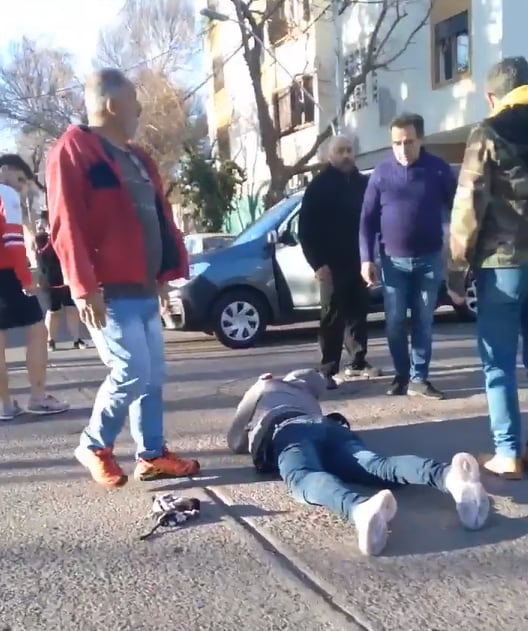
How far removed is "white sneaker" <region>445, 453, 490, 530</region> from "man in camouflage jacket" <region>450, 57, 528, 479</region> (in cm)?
73

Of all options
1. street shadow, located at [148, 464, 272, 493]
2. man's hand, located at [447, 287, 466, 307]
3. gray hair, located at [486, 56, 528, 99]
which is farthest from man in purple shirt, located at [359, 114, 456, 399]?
man's hand, located at [447, 287, 466, 307]

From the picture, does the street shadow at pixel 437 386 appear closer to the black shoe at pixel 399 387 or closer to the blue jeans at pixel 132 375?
the black shoe at pixel 399 387

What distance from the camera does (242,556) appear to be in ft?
12.6

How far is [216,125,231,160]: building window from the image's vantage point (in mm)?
42156

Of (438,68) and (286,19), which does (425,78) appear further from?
(286,19)

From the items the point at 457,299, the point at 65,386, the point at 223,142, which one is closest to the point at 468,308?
the point at 457,299

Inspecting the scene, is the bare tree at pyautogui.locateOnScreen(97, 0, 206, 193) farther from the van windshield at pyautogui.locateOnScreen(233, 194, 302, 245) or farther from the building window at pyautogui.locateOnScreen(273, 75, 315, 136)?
the van windshield at pyautogui.locateOnScreen(233, 194, 302, 245)

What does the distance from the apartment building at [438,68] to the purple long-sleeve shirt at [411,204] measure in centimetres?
1586

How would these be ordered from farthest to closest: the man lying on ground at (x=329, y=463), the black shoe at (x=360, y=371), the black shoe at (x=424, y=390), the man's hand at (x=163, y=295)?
1. the black shoe at (x=360, y=371)
2. the black shoe at (x=424, y=390)
3. the man's hand at (x=163, y=295)
4. the man lying on ground at (x=329, y=463)

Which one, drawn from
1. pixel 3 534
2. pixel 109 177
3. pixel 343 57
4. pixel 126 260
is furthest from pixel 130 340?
pixel 343 57

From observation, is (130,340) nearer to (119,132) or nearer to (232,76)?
(119,132)

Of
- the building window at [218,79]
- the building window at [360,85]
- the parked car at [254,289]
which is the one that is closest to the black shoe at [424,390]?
the parked car at [254,289]

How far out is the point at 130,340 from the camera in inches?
182

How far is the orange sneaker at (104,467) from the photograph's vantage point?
15.8 ft
